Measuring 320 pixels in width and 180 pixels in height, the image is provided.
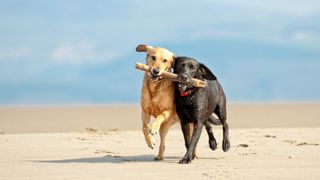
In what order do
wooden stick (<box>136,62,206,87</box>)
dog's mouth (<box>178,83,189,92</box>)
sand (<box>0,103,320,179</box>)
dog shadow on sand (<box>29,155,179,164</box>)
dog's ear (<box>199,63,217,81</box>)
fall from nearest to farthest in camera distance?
sand (<box>0,103,320,179</box>) → wooden stick (<box>136,62,206,87</box>) → dog's mouth (<box>178,83,189,92</box>) → dog's ear (<box>199,63,217,81</box>) → dog shadow on sand (<box>29,155,179,164</box>)

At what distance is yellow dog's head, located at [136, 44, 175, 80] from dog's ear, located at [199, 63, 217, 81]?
0.54 m

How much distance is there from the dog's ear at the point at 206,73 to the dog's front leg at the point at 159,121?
2.75 feet

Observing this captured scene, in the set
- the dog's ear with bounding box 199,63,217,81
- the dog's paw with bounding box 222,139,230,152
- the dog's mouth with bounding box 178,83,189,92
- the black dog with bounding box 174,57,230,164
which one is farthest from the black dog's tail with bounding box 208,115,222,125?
the dog's mouth with bounding box 178,83,189,92

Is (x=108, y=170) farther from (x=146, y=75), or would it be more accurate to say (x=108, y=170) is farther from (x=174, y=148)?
(x=174, y=148)

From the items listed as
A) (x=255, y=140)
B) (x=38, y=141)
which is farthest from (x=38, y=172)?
Answer: (x=255, y=140)

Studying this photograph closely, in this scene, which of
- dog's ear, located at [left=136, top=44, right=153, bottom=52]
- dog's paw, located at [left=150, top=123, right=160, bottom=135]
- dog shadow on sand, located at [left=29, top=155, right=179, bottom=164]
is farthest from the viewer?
dog shadow on sand, located at [left=29, top=155, right=179, bottom=164]

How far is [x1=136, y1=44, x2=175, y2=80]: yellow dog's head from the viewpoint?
34.2 feet

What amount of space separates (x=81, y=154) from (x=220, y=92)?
265 centimetres

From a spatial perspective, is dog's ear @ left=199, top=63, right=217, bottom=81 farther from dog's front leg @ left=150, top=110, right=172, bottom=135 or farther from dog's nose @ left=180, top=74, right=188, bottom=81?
dog's front leg @ left=150, top=110, right=172, bottom=135

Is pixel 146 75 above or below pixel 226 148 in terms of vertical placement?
above

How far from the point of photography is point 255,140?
15492mm

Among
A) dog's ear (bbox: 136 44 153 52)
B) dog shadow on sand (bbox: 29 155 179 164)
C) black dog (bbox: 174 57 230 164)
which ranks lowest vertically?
dog shadow on sand (bbox: 29 155 179 164)

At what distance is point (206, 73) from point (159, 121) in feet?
3.87

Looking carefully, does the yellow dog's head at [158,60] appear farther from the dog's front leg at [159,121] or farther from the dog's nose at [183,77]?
the dog's front leg at [159,121]
